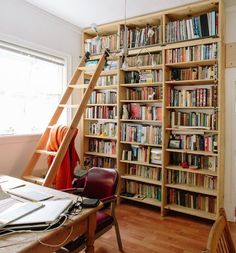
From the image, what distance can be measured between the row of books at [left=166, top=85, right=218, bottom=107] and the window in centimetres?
163

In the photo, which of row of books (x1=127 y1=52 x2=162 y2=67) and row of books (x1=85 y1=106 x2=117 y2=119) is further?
row of books (x1=85 y1=106 x2=117 y2=119)

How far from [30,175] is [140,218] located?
149cm

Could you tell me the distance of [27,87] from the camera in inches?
120

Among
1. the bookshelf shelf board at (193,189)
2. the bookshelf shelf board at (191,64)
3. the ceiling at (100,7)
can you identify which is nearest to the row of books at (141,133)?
the bookshelf shelf board at (193,189)

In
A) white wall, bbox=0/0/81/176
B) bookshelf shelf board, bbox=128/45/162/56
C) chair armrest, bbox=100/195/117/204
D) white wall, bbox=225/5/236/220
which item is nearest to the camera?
chair armrest, bbox=100/195/117/204

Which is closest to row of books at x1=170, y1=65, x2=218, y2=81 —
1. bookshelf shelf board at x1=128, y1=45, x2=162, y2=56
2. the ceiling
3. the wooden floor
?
bookshelf shelf board at x1=128, y1=45, x2=162, y2=56

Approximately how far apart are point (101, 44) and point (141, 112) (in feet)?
4.15

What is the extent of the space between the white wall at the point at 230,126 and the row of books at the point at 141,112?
87 cm

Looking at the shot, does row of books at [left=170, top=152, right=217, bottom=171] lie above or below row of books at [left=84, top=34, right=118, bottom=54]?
below

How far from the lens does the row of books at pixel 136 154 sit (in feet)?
10.9

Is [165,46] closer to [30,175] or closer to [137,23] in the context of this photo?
[137,23]

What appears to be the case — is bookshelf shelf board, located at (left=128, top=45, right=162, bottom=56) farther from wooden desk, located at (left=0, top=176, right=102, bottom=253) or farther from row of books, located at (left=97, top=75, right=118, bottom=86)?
wooden desk, located at (left=0, top=176, right=102, bottom=253)

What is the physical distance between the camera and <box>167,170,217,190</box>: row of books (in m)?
2.94

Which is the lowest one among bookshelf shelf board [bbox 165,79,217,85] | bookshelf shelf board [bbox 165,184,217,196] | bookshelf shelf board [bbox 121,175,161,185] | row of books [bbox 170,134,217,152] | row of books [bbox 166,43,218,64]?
bookshelf shelf board [bbox 165,184,217,196]
